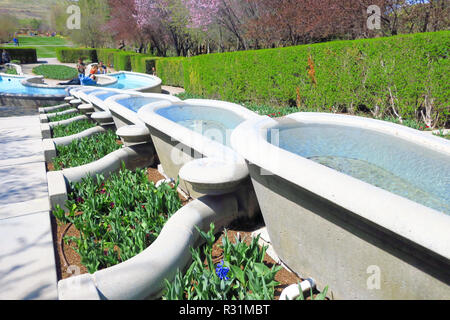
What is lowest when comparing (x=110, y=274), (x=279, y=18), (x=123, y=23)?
(x=110, y=274)

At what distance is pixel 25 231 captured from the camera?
9.75 ft

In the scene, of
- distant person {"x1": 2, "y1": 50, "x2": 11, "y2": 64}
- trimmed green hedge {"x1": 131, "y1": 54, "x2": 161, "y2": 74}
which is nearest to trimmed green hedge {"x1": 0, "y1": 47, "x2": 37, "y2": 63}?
distant person {"x1": 2, "y1": 50, "x2": 11, "y2": 64}

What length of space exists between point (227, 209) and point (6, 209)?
8.42 feet

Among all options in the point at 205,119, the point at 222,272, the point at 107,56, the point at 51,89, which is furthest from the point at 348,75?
the point at 107,56

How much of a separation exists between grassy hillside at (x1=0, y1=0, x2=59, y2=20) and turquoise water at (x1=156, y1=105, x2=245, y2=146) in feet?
584

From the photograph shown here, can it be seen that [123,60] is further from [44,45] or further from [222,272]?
→ [44,45]

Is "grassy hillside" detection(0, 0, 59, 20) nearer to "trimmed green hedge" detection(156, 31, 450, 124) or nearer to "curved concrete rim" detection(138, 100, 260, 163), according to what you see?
"trimmed green hedge" detection(156, 31, 450, 124)

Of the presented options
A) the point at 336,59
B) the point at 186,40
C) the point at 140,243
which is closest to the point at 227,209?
the point at 140,243

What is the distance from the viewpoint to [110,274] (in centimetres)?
181

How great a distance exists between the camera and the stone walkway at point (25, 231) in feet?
7.35

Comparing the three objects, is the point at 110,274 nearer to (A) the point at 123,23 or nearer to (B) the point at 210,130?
(B) the point at 210,130

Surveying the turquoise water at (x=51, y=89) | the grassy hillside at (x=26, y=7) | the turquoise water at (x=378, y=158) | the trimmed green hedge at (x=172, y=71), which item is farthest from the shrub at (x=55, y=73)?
the grassy hillside at (x=26, y=7)

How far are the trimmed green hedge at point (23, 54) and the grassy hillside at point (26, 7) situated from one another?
14440 cm
